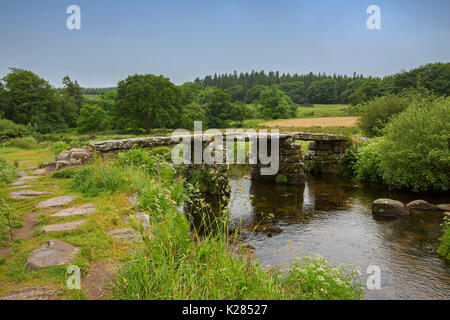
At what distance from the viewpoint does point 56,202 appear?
17.7ft

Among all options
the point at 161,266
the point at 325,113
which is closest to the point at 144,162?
the point at 161,266

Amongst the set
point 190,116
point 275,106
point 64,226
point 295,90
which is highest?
point 295,90

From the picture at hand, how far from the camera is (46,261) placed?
10.3 feet

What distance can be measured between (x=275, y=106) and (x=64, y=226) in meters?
63.5

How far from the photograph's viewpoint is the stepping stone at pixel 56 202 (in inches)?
205

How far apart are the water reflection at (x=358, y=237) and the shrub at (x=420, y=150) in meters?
0.78

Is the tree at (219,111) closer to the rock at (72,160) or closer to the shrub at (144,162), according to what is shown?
the shrub at (144,162)

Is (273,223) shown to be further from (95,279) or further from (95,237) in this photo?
(95,279)

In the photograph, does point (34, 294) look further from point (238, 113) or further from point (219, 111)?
point (219, 111)

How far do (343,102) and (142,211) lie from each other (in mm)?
86093

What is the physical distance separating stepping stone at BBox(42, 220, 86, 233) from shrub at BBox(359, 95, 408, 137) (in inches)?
722

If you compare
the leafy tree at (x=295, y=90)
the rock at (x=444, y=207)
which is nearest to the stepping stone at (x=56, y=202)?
the rock at (x=444, y=207)

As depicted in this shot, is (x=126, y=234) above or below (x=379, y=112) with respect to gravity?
below

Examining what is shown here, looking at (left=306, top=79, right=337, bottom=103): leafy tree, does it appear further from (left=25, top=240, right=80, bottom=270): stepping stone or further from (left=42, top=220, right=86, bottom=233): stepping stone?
(left=25, top=240, right=80, bottom=270): stepping stone
